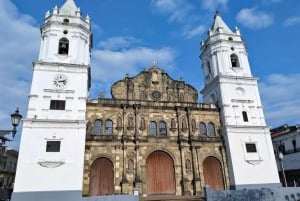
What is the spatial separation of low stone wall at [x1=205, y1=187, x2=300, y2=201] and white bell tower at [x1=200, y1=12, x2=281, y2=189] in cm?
317

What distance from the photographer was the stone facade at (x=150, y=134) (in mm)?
21969

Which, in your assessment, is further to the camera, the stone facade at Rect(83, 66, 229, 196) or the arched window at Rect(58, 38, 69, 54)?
the arched window at Rect(58, 38, 69, 54)

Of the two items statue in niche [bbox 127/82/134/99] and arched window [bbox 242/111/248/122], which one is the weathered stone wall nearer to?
statue in niche [bbox 127/82/134/99]

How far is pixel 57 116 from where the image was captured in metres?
21.4

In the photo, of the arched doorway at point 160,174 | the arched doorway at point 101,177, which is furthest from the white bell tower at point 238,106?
the arched doorway at point 101,177

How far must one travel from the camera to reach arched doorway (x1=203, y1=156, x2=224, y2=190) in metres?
23.5

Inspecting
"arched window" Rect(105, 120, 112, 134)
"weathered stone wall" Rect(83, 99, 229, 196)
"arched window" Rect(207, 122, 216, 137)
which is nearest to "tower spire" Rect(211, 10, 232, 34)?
"weathered stone wall" Rect(83, 99, 229, 196)

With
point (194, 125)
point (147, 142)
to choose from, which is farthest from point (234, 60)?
point (147, 142)

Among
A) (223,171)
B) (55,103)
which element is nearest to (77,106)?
(55,103)

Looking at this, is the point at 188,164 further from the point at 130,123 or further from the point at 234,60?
the point at 234,60

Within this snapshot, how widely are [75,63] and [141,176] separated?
12.6 meters

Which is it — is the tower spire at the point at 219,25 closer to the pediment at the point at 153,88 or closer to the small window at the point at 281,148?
the pediment at the point at 153,88

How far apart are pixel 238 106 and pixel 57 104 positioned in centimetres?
1852

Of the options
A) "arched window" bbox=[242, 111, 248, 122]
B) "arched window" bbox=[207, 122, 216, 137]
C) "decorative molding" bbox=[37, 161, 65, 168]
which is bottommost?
"decorative molding" bbox=[37, 161, 65, 168]
